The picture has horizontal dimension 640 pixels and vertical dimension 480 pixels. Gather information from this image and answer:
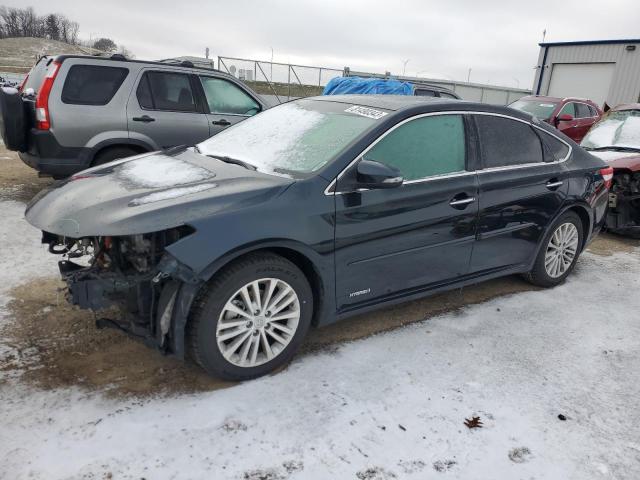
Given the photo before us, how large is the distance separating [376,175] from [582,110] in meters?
11.7

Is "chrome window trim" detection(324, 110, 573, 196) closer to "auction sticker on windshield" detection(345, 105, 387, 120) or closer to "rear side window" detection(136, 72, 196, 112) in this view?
"auction sticker on windshield" detection(345, 105, 387, 120)

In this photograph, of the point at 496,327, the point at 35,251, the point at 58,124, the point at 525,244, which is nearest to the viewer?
the point at 496,327

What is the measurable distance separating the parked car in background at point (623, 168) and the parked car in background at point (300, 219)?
2357 mm

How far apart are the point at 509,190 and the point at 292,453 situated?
261 centimetres

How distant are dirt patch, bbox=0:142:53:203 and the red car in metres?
10.0

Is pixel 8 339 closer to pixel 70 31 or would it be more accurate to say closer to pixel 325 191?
pixel 325 191

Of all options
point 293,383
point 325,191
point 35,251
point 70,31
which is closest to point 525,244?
point 325,191

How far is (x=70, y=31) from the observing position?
81.6 metres

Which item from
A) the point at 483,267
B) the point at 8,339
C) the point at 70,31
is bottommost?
the point at 8,339

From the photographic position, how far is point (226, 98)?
22.8 ft

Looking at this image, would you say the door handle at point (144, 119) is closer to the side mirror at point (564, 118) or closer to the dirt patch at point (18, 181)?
the dirt patch at point (18, 181)

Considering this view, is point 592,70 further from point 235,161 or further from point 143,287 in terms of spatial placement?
point 143,287

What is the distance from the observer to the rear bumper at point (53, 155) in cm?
567

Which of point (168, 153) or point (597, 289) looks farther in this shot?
point (597, 289)
